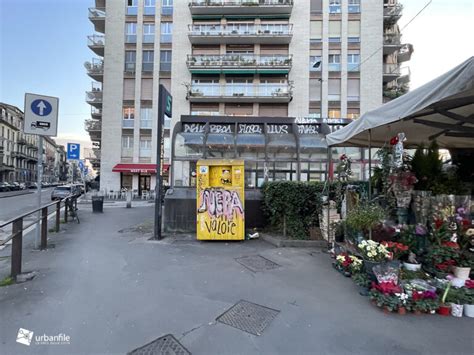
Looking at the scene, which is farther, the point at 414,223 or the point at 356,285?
the point at 414,223

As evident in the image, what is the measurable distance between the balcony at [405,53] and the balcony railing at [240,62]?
43.2 ft

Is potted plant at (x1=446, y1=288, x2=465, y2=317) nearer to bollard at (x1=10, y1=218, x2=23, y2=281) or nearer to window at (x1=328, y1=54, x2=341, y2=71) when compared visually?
bollard at (x1=10, y1=218, x2=23, y2=281)

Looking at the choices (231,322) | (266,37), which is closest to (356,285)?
(231,322)

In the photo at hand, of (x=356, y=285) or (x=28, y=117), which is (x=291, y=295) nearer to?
(x=356, y=285)

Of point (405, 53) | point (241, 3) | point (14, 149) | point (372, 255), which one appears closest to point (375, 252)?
point (372, 255)

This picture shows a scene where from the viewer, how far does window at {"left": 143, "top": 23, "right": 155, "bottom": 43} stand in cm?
2383

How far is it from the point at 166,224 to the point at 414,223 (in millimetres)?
6223

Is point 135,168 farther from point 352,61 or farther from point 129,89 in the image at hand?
point 352,61

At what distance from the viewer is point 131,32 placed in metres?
23.9

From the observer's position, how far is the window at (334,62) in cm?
2288

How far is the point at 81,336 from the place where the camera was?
2.42 m

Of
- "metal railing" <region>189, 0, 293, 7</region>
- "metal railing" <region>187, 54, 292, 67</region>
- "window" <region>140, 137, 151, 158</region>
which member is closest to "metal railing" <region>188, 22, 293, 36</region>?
"metal railing" <region>189, 0, 293, 7</region>

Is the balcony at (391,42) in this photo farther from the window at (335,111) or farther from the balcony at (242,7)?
the balcony at (242,7)

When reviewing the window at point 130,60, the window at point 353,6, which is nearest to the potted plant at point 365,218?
the window at point 130,60
